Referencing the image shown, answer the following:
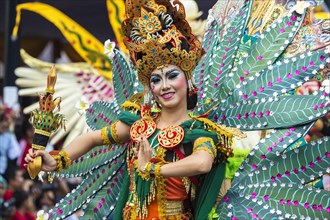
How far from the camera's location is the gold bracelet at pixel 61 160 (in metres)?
4.48

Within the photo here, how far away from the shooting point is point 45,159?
438cm

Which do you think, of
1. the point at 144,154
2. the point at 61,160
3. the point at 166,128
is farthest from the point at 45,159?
the point at 166,128

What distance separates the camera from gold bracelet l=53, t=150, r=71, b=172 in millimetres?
4477

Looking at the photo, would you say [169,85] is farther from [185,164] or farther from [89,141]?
[89,141]

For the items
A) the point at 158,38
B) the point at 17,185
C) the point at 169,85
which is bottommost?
the point at 17,185

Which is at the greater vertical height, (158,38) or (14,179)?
(158,38)

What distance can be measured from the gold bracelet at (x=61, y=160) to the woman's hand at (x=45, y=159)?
0.03m

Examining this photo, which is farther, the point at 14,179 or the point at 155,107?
the point at 14,179

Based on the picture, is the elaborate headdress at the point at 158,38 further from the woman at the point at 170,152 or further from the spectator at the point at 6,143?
the spectator at the point at 6,143

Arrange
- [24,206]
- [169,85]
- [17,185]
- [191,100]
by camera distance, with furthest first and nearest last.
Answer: [17,185] < [24,206] < [191,100] < [169,85]

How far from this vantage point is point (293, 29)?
476 centimetres

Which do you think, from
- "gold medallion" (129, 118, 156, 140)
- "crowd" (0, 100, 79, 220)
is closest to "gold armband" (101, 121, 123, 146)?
"gold medallion" (129, 118, 156, 140)

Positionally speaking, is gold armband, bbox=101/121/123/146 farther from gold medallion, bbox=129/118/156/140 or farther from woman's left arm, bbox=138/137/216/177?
woman's left arm, bbox=138/137/216/177

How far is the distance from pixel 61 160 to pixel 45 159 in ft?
0.46
